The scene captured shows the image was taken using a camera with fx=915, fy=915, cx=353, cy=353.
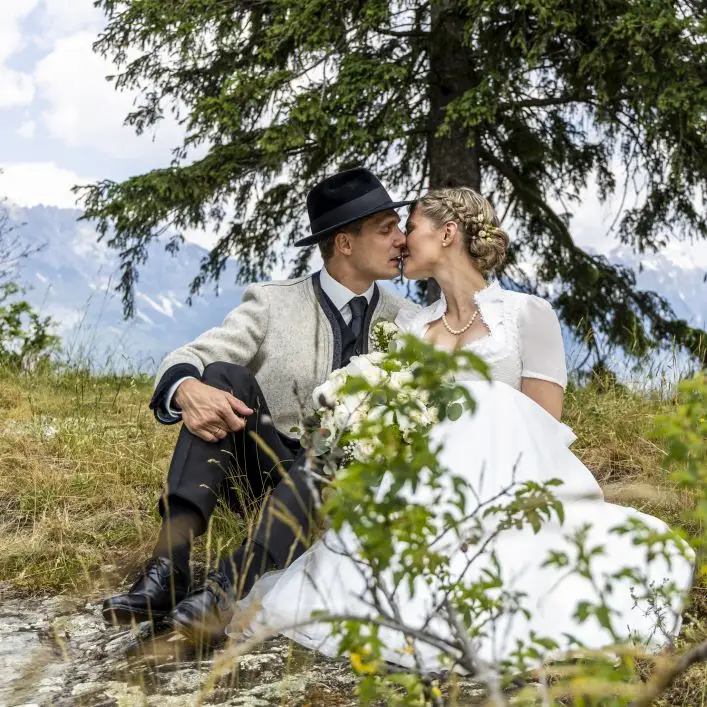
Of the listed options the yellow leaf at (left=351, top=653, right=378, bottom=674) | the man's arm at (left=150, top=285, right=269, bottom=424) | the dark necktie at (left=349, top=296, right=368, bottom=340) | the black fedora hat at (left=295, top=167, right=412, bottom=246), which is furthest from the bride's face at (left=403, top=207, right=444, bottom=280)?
the yellow leaf at (left=351, top=653, right=378, bottom=674)

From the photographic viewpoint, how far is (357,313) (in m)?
3.88

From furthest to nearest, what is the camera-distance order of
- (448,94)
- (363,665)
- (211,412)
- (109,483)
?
(448,94)
(109,483)
(211,412)
(363,665)

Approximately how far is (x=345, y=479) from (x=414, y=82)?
6.83 meters

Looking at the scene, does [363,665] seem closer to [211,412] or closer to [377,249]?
[211,412]

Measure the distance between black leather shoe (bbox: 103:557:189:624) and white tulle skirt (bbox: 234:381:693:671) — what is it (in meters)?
0.25

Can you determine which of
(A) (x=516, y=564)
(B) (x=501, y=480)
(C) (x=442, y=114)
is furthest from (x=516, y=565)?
(C) (x=442, y=114)

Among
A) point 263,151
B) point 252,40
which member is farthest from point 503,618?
point 252,40

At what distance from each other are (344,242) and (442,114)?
420cm

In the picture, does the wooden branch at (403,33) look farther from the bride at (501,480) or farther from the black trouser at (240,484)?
the black trouser at (240,484)

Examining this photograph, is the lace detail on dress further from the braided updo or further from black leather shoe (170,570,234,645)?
black leather shoe (170,570,234,645)

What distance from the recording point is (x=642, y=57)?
6.39 m

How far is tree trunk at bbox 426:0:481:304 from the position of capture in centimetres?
744

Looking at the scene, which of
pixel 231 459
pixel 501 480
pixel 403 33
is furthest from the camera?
pixel 403 33

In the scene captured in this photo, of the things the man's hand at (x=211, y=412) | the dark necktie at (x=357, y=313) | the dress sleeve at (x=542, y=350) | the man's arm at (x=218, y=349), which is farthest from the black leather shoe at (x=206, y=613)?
the dress sleeve at (x=542, y=350)
